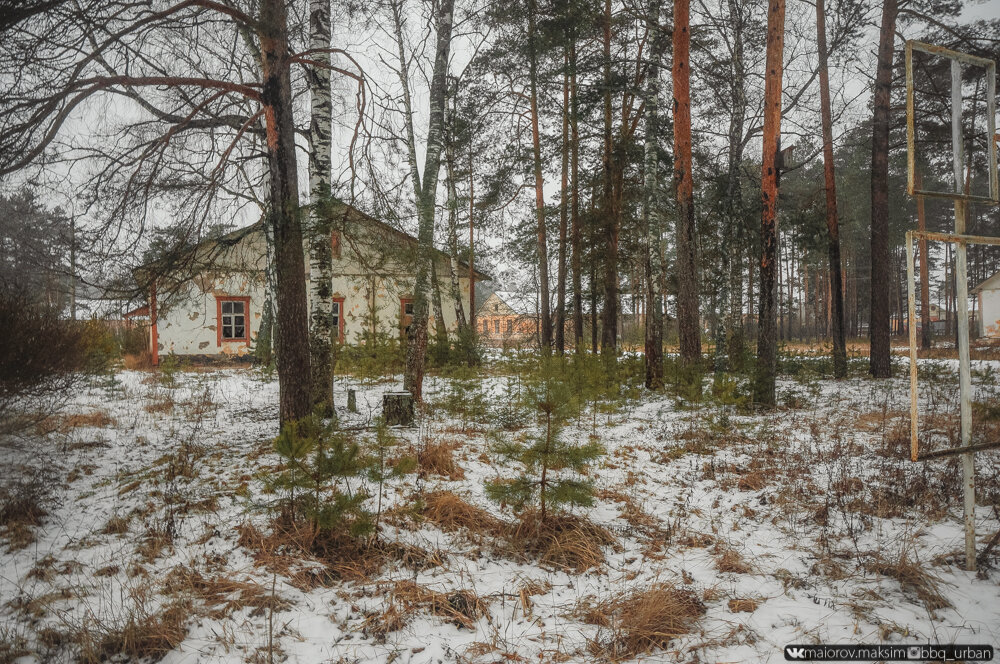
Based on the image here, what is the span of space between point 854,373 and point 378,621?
13191 millimetres

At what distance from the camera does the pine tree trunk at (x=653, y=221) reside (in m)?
9.34

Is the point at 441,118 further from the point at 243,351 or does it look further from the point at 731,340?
→ the point at 243,351

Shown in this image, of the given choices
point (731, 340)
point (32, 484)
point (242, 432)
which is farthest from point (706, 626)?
point (731, 340)

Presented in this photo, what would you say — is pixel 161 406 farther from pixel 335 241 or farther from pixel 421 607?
pixel 421 607

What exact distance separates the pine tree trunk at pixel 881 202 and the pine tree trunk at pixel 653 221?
468 cm

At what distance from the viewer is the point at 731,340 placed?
12.5 m

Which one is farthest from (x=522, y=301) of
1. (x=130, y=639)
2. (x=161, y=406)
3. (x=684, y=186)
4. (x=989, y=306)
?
(x=989, y=306)

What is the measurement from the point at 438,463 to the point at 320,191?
13.7 feet

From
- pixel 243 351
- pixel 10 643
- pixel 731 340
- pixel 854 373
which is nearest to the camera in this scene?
pixel 10 643

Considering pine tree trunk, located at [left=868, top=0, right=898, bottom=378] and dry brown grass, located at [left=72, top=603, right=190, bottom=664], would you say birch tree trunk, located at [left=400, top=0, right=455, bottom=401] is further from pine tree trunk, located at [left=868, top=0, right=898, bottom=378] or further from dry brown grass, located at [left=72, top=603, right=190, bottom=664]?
pine tree trunk, located at [left=868, top=0, right=898, bottom=378]

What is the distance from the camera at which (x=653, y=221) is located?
9.69m

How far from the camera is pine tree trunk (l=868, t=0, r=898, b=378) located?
964cm

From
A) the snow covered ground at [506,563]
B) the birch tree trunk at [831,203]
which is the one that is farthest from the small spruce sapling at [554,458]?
the birch tree trunk at [831,203]

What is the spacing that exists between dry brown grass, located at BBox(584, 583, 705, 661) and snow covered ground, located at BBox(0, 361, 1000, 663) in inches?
1.7
